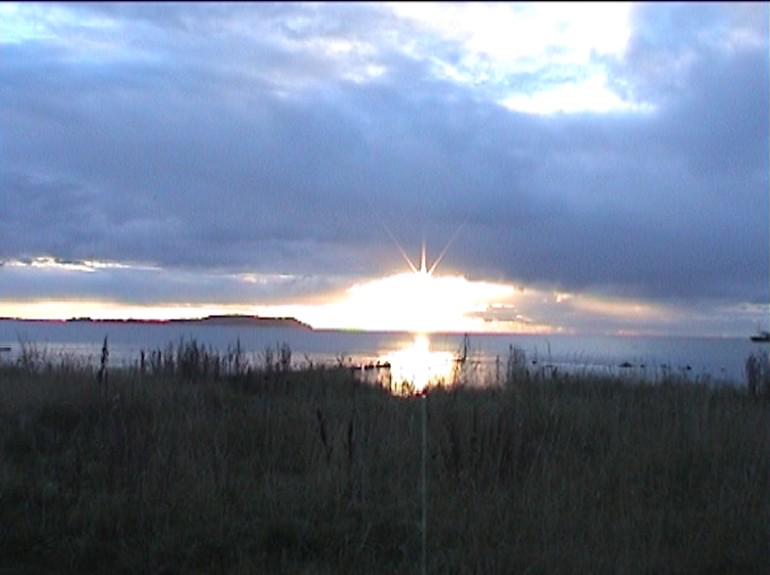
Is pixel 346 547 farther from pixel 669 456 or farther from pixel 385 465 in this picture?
pixel 669 456

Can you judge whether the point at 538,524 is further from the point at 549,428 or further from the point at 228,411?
the point at 228,411

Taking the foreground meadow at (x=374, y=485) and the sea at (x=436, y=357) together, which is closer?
the foreground meadow at (x=374, y=485)

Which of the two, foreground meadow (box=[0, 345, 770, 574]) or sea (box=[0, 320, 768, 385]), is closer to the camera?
foreground meadow (box=[0, 345, 770, 574])

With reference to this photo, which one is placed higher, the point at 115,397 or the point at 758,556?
the point at 115,397

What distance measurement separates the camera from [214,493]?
8.21 metres

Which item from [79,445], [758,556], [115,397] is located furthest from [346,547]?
[115,397]

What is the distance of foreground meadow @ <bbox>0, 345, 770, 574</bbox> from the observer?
682 cm

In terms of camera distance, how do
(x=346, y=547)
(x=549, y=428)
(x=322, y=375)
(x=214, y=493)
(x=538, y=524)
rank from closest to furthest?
(x=346, y=547)
(x=538, y=524)
(x=214, y=493)
(x=549, y=428)
(x=322, y=375)

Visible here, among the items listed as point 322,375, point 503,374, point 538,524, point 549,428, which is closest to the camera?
point 538,524

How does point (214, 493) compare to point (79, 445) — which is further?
point (79, 445)

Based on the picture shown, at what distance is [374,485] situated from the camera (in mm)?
8836

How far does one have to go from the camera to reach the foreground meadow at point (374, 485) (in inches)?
269

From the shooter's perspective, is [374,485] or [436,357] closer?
[374,485]

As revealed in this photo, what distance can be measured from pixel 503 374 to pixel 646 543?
13.2m
